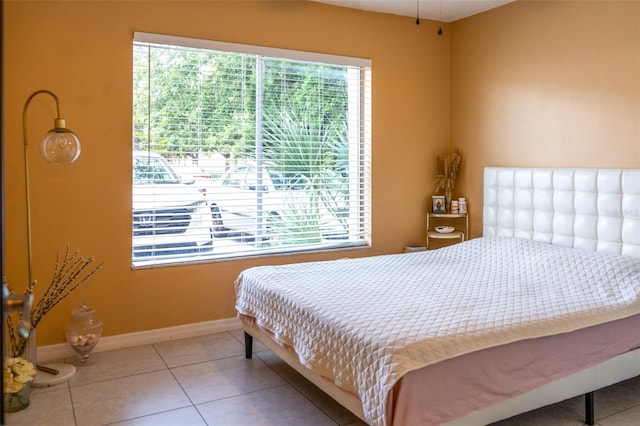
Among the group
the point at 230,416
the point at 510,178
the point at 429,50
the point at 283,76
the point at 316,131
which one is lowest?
the point at 230,416

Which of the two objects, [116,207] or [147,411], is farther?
[116,207]

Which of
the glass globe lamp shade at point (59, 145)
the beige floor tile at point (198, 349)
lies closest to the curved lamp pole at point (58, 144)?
the glass globe lamp shade at point (59, 145)

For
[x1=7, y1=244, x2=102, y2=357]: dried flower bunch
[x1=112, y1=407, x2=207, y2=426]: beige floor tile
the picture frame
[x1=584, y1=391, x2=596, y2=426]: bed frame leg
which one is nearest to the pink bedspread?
[x1=584, y1=391, x2=596, y2=426]: bed frame leg

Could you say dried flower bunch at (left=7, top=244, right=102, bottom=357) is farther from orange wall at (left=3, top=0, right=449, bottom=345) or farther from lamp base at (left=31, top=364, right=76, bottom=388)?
lamp base at (left=31, top=364, right=76, bottom=388)

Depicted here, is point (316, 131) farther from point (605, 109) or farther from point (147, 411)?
point (147, 411)

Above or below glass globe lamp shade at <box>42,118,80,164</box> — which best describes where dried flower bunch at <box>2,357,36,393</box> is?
below

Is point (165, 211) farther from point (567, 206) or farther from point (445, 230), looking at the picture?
point (567, 206)

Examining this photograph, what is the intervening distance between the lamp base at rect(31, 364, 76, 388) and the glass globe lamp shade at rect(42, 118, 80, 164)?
4.11 ft

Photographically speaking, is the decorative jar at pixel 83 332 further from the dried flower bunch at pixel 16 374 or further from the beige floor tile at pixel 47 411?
the dried flower bunch at pixel 16 374

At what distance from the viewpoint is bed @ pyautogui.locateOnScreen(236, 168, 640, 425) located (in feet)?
6.89

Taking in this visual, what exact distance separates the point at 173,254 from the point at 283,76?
1.64m

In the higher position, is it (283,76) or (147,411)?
(283,76)

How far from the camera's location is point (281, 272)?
11.1 ft

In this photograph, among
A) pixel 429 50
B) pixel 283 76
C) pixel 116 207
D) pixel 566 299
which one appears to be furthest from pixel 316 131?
pixel 566 299
